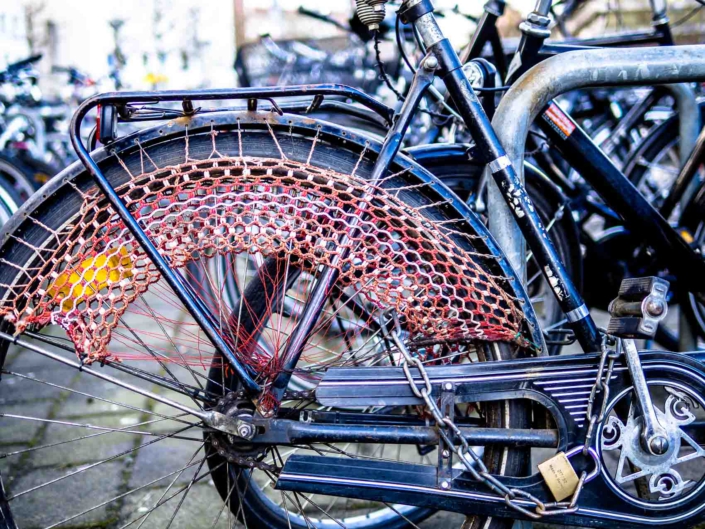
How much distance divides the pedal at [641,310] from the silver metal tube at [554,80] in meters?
0.24

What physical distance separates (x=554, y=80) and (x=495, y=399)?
768 mm

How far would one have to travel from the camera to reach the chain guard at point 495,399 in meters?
1.29

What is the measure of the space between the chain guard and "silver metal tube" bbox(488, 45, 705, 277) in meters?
0.28

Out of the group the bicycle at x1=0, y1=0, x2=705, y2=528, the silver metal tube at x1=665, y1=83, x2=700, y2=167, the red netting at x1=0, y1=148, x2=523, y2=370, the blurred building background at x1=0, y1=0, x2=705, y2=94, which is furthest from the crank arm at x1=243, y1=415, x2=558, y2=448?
the blurred building background at x1=0, y1=0, x2=705, y2=94

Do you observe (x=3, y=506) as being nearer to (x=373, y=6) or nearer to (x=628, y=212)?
(x=373, y=6)

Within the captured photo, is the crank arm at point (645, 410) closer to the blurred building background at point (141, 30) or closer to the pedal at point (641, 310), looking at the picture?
the pedal at point (641, 310)

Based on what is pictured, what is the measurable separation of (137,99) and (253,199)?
30 cm

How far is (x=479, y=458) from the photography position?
52.3 inches

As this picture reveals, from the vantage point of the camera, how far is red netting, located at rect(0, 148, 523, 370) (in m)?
1.26

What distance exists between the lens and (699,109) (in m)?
2.34

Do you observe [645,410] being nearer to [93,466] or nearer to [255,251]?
[255,251]

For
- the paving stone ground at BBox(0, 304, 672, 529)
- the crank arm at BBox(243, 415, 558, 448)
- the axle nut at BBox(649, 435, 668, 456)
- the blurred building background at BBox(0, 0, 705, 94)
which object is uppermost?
the blurred building background at BBox(0, 0, 705, 94)

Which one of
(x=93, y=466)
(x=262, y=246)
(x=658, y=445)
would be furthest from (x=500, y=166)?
(x=93, y=466)

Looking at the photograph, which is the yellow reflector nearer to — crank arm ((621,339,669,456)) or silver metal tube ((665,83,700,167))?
crank arm ((621,339,669,456))
